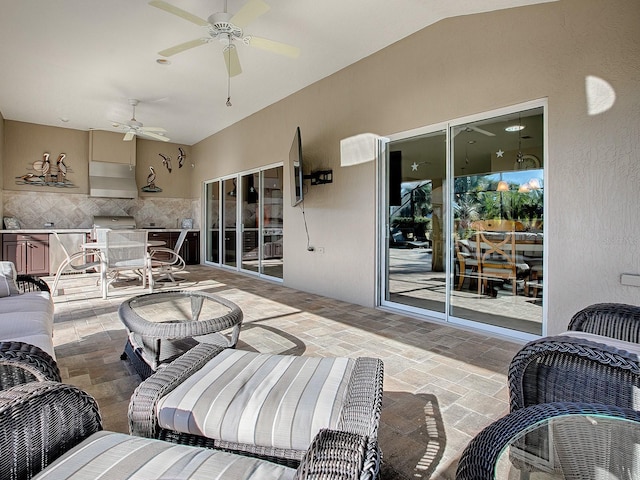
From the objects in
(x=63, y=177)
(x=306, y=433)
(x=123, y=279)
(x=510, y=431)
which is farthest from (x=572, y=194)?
(x=63, y=177)

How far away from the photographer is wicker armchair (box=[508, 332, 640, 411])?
4.23ft

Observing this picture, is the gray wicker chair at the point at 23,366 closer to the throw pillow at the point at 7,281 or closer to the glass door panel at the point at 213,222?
the throw pillow at the point at 7,281

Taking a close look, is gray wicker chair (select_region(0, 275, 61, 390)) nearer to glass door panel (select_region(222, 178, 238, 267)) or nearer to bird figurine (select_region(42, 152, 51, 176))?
glass door panel (select_region(222, 178, 238, 267))

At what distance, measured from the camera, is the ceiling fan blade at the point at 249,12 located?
2.84m

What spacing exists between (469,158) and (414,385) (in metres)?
2.79

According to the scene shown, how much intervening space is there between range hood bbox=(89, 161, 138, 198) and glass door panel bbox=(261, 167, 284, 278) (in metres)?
3.97

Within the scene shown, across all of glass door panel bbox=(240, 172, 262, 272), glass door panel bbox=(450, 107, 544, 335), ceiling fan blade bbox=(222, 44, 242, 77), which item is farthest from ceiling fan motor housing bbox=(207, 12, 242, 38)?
glass door panel bbox=(240, 172, 262, 272)

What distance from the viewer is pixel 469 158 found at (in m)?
4.05

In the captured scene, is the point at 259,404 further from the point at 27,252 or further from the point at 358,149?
the point at 27,252

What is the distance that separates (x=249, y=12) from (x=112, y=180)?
7.09 meters

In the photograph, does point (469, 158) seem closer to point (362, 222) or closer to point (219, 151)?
point (362, 222)

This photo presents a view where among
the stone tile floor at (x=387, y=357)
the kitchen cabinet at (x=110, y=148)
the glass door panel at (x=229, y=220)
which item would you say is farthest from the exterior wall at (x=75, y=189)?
the stone tile floor at (x=387, y=357)

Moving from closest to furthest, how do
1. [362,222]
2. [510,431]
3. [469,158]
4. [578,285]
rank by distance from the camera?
[510,431] < [578,285] < [469,158] < [362,222]

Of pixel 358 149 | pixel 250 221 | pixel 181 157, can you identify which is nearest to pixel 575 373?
pixel 358 149
